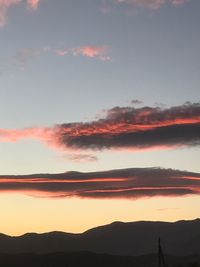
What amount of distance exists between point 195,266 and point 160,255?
228ft

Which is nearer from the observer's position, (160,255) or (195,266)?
(160,255)

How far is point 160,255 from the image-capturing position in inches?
2167

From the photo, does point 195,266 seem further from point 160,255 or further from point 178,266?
point 160,255

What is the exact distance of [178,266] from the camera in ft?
419

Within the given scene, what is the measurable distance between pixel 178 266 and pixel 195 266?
778 centimetres

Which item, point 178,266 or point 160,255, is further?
point 178,266

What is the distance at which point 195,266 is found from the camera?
396 feet

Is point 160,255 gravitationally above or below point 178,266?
above

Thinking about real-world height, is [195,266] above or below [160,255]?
below

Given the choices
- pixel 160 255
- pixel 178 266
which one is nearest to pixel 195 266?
pixel 178 266

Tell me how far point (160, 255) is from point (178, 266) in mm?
76221
